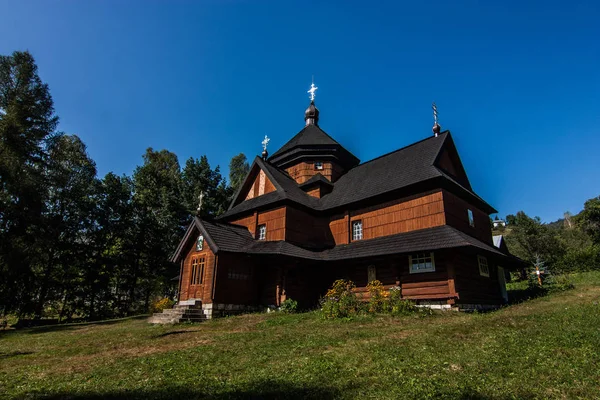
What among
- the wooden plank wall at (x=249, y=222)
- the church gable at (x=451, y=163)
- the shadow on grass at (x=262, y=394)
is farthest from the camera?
the wooden plank wall at (x=249, y=222)

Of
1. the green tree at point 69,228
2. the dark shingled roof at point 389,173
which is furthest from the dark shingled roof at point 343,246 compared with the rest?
the green tree at point 69,228

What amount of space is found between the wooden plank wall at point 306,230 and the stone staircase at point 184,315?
20.2ft

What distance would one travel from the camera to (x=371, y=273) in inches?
712

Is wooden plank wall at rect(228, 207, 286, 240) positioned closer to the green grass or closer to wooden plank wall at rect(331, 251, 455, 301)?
wooden plank wall at rect(331, 251, 455, 301)

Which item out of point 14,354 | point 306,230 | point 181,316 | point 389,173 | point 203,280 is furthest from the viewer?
point 306,230

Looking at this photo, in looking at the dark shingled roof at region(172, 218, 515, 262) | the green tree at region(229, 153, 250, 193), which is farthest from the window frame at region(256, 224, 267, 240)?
the green tree at region(229, 153, 250, 193)

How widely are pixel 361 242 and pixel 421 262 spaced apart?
4012 millimetres

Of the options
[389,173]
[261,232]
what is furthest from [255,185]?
[389,173]

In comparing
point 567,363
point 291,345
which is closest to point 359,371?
point 291,345

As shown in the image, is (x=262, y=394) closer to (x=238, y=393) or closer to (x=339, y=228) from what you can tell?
(x=238, y=393)

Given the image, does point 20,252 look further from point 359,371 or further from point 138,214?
point 359,371

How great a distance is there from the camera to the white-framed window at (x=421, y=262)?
15.9 metres

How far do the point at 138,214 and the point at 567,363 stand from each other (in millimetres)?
35171

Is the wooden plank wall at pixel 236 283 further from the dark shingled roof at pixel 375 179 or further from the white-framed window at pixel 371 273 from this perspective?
the white-framed window at pixel 371 273
